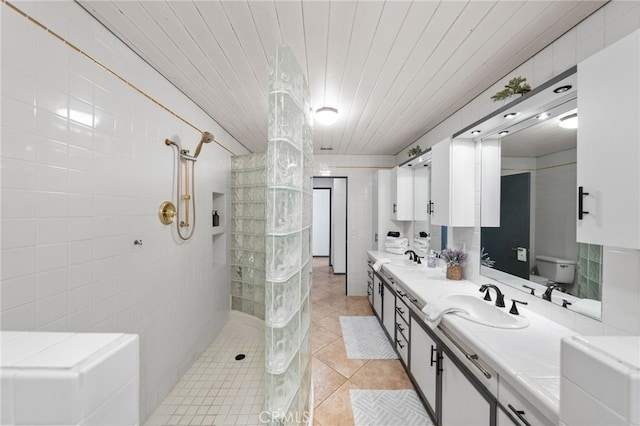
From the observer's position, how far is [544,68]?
4.45 feet

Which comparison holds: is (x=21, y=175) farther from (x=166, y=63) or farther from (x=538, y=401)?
(x=538, y=401)

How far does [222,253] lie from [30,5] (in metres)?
2.31

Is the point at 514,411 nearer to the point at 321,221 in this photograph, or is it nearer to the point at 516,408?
→ the point at 516,408

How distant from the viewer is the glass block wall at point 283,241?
3.47 ft

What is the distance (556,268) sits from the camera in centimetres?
135

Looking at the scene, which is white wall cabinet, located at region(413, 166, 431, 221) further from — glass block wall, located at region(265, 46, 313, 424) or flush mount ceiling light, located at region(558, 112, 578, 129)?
glass block wall, located at region(265, 46, 313, 424)

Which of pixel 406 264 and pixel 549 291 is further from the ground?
pixel 549 291

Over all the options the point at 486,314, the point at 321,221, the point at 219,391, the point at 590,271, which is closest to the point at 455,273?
the point at 486,314

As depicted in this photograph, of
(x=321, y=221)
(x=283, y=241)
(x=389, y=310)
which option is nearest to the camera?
(x=283, y=241)

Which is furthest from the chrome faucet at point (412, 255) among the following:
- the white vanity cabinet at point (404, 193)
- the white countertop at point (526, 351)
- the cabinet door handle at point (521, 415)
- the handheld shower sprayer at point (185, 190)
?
the handheld shower sprayer at point (185, 190)

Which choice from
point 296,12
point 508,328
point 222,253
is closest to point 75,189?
point 296,12

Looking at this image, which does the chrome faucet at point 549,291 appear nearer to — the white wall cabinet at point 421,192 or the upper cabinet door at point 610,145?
the upper cabinet door at point 610,145

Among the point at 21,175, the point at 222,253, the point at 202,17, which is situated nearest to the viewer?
the point at 21,175

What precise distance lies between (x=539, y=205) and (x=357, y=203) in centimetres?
268
